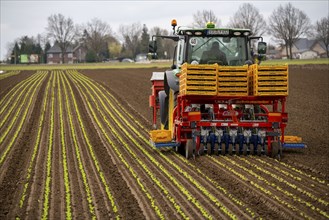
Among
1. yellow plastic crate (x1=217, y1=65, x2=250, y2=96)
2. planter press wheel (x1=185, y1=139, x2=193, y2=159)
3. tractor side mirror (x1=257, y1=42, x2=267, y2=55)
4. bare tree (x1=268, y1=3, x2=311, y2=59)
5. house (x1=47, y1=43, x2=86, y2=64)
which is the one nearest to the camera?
yellow plastic crate (x1=217, y1=65, x2=250, y2=96)

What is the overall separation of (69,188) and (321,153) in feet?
17.6

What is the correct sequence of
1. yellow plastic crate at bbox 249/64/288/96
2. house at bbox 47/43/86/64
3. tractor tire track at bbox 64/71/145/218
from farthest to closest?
1. house at bbox 47/43/86/64
2. yellow plastic crate at bbox 249/64/288/96
3. tractor tire track at bbox 64/71/145/218

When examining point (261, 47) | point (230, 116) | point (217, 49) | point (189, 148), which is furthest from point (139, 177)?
point (261, 47)

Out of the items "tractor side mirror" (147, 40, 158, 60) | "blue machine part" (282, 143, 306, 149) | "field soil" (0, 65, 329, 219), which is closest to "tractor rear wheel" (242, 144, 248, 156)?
"field soil" (0, 65, 329, 219)

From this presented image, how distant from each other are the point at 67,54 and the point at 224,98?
114 metres

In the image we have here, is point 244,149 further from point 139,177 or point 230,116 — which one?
point 139,177

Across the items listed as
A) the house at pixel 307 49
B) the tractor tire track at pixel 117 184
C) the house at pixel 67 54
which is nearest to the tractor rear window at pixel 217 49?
the tractor tire track at pixel 117 184

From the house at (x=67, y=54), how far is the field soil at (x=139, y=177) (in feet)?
336

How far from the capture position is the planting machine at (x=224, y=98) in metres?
10.0

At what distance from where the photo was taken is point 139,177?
8773 mm

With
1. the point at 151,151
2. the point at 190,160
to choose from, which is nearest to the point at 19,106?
the point at 151,151

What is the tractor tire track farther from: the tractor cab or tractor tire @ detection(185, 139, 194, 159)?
the tractor cab

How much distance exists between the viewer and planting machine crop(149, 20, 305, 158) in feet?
32.8

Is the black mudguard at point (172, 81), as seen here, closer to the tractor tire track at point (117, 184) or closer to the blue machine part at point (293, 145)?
the tractor tire track at point (117, 184)
